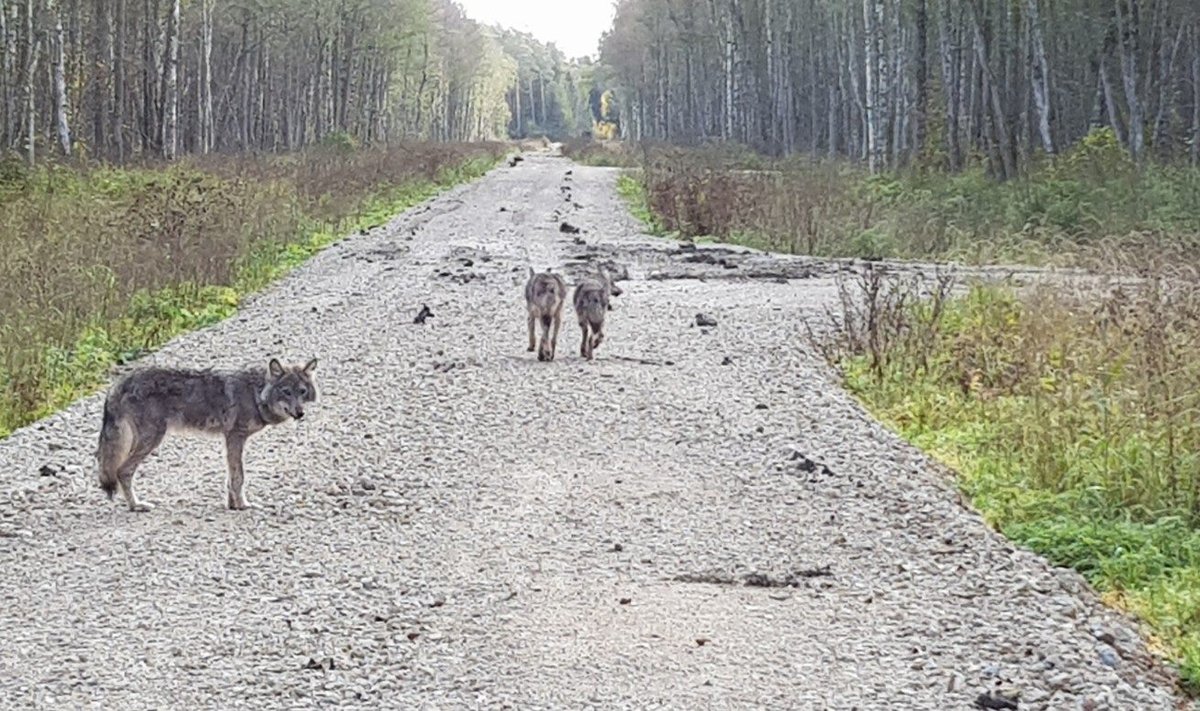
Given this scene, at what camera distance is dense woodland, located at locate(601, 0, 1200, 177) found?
3859cm

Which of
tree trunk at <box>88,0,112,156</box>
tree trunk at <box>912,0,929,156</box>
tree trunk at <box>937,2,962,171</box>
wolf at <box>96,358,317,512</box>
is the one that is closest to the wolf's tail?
wolf at <box>96,358,317,512</box>

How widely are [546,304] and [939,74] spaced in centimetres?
4859

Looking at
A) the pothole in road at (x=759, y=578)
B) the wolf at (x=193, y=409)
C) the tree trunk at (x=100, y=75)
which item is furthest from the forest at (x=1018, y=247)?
the tree trunk at (x=100, y=75)

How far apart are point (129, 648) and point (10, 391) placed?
22.1 feet

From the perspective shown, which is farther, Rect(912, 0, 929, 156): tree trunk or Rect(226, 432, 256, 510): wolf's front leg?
Rect(912, 0, 929, 156): tree trunk

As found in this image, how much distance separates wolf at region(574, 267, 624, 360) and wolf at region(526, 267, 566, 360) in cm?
18

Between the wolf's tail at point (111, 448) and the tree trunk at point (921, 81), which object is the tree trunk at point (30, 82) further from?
the wolf's tail at point (111, 448)

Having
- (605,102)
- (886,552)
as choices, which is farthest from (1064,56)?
(605,102)

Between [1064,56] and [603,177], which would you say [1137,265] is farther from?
[1064,56]

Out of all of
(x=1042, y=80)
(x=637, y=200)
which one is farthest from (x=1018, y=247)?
(x=637, y=200)

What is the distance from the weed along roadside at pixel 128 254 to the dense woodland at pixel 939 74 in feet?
53.0

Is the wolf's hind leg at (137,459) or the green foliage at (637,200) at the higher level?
the green foliage at (637,200)

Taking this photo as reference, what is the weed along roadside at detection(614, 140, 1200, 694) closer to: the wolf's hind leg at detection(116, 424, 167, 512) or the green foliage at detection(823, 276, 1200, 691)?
the green foliage at detection(823, 276, 1200, 691)

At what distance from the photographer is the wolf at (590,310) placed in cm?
1433
